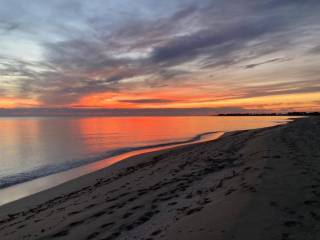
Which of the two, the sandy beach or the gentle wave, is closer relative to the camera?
the sandy beach

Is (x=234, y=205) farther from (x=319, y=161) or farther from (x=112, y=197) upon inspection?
(x=319, y=161)

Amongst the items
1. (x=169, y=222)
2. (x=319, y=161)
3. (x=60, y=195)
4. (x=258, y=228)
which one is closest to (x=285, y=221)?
(x=258, y=228)

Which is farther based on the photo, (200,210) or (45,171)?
(45,171)

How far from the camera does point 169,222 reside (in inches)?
228

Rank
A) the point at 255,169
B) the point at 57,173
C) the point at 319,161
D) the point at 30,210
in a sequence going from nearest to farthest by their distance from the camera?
the point at 255,169 < the point at 319,161 < the point at 30,210 < the point at 57,173

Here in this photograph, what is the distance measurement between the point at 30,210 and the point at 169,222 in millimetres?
7285

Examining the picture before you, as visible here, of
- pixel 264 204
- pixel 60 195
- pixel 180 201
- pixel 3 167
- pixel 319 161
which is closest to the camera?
pixel 264 204

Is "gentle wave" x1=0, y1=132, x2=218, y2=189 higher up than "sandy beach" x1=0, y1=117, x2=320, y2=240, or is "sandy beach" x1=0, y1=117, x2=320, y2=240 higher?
"sandy beach" x1=0, y1=117, x2=320, y2=240

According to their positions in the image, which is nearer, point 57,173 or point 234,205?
point 234,205

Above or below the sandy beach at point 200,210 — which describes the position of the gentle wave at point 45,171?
below

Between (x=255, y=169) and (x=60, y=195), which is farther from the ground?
(x=255, y=169)

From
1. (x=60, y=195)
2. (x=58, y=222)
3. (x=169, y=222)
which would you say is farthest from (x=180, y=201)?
(x=60, y=195)

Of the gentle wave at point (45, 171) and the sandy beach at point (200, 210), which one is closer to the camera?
the sandy beach at point (200, 210)

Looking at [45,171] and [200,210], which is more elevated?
[200,210]
